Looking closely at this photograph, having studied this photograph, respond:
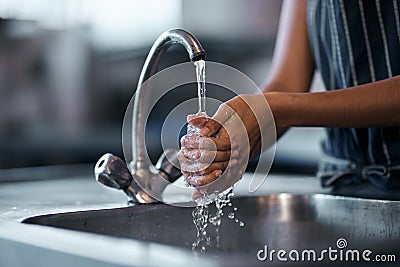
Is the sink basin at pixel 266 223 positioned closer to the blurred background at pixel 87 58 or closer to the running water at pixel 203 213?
the running water at pixel 203 213

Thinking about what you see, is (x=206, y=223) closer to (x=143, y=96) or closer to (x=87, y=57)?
(x=143, y=96)

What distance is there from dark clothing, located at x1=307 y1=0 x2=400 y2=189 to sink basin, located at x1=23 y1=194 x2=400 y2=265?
0.09 m

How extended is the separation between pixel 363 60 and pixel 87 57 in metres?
→ 2.70

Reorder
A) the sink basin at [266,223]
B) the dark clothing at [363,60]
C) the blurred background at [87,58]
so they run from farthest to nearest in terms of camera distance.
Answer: the blurred background at [87,58] → the dark clothing at [363,60] → the sink basin at [266,223]

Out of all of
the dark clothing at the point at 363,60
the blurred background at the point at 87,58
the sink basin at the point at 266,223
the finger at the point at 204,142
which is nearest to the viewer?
the finger at the point at 204,142

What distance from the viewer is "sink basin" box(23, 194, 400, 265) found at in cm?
113

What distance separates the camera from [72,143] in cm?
340

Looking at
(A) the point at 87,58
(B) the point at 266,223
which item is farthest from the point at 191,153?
(A) the point at 87,58

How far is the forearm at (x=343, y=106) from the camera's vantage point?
3.61 ft

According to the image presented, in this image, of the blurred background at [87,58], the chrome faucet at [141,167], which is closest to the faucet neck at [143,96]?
the chrome faucet at [141,167]

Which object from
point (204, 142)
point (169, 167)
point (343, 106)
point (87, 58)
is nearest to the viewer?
point (204, 142)

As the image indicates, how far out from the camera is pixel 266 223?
4.22 ft

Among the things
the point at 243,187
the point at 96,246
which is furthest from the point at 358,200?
the point at 96,246

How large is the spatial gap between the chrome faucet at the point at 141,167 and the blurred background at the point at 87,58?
1.81 metres
